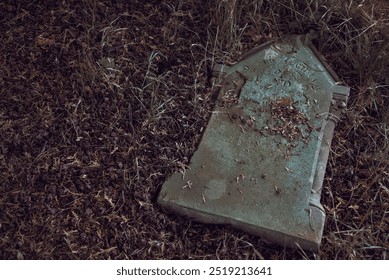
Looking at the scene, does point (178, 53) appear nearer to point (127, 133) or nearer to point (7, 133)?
point (127, 133)

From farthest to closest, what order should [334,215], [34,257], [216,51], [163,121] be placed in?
[216,51] < [163,121] < [334,215] < [34,257]

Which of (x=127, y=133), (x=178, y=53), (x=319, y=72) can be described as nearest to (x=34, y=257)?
(x=127, y=133)

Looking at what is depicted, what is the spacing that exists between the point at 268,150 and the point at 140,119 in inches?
23.6

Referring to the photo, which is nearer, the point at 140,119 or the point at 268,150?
the point at 268,150

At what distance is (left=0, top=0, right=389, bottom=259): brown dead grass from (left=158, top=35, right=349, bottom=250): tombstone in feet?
0.23

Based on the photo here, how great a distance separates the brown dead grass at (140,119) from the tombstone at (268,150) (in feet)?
0.23

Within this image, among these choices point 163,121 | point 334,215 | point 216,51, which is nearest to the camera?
point 334,215

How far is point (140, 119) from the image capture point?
253 cm

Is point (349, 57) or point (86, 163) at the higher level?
point (349, 57)

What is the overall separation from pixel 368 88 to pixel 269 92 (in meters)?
0.48

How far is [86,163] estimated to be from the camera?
7.87 ft

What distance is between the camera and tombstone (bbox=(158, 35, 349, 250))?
227 centimetres

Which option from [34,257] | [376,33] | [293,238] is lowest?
[34,257]

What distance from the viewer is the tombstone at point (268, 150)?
2267 millimetres
